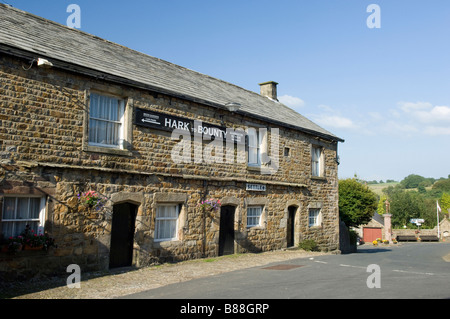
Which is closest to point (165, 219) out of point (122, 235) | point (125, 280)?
point (122, 235)

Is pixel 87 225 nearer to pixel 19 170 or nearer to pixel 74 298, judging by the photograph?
pixel 19 170

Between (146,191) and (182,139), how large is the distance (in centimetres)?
219

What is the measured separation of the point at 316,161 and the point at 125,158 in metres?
10.9

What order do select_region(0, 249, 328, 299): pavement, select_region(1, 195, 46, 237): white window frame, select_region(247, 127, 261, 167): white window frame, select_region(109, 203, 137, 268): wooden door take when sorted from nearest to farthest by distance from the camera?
select_region(0, 249, 328, 299): pavement, select_region(1, 195, 46, 237): white window frame, select_region(109, 203, 137, 268): wooden door, select_region(247, 127, 261, 167): white window frame

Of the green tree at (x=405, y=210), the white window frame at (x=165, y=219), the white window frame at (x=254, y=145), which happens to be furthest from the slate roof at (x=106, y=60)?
the green tree at (x=405, y=210)

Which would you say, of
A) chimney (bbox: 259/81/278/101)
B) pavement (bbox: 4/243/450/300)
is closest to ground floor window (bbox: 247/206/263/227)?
pavement (bbox: 4/243/450/300)

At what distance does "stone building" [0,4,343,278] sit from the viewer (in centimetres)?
934

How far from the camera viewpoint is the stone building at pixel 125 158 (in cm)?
934

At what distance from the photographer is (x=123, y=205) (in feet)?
37.3

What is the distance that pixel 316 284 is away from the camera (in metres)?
8.94

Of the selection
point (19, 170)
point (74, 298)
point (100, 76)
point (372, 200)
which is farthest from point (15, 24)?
point (372, 200)

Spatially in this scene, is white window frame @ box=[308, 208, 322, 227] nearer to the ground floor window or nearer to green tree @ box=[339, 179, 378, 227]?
the ground floor window

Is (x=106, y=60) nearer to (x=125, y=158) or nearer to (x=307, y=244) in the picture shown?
Result: (x=125, y=158)

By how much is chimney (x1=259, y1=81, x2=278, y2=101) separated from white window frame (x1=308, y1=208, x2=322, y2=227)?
284 inches
